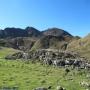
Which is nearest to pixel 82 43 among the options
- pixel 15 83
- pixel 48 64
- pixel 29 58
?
pixel 29 58

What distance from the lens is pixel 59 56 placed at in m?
108

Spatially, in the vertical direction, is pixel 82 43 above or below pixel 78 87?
above

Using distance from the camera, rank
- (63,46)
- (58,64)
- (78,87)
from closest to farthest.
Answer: (78,87) → (58,64) → (63,46)

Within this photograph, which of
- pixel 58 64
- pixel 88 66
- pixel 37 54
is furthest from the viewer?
pixel 37 54

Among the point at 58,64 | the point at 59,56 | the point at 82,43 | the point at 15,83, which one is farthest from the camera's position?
the point at 82,43

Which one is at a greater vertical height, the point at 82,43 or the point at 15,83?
the point at 82,43

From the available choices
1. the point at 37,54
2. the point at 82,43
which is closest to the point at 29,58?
the point at 37,54

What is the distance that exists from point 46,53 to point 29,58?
7.66 m

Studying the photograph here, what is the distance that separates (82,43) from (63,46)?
96.7ft

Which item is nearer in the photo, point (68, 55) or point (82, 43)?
point (68, 55)

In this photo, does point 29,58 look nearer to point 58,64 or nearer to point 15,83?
point 58,64

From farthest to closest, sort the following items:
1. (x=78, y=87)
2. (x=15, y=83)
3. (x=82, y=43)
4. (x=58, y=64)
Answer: (x=82, y=43) < (x=58, y=64) < (x=15, y=83) < (x=78, y=87)

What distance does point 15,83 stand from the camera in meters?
53.4

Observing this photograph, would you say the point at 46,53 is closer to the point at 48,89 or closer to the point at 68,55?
the point at 68,55
